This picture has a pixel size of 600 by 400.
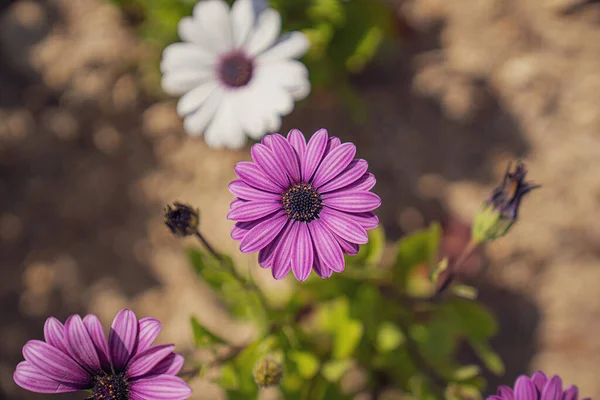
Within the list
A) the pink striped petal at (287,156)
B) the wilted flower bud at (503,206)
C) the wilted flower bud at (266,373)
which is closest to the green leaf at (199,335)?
the wilted flower bud at (266,373)

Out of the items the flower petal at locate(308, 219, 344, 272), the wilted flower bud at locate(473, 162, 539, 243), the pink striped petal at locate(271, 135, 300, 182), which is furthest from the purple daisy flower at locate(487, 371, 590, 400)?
the pink striped petal at locate(271, 135, 300, 182)

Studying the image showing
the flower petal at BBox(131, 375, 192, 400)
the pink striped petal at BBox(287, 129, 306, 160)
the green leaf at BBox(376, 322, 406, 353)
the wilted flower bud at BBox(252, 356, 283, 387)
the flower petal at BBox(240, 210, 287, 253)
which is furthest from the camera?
the green leaf at BBox(376, 322, 406, 353)

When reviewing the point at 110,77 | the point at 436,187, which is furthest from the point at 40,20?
the point at 436,187

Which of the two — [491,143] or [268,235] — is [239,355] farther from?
[491,143]

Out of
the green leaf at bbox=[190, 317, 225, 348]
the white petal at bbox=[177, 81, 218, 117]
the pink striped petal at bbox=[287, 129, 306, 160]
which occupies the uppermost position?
the white petal at bbox=[177, 81, 218, 117]

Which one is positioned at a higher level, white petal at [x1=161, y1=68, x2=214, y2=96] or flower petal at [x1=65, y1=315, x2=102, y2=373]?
white petal at [x1=161, y1=68, x2=214, y2=96]

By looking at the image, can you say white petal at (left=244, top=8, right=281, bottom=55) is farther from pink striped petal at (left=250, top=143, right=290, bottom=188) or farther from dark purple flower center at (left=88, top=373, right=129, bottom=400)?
dark purple flower center at (left=88, top=373, right=129, bottom=400)
